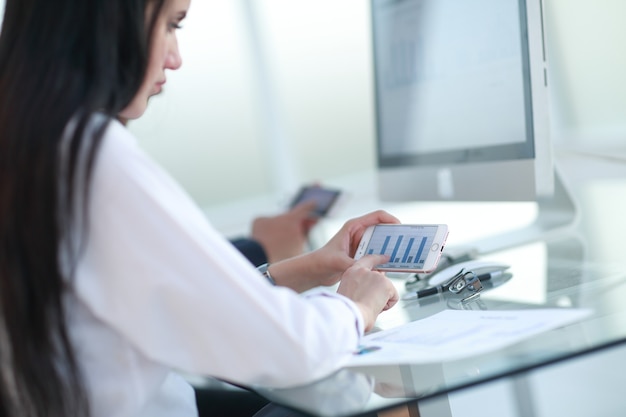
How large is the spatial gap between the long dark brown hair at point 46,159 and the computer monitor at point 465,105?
0.88 m

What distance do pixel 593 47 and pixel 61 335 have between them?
3286mm

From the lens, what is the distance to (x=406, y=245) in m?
1.30

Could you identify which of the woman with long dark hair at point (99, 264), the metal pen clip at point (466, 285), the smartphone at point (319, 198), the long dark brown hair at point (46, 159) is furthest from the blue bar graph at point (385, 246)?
the smartphone at point (319, 198)

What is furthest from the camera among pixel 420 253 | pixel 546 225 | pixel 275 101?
pixel 275 101

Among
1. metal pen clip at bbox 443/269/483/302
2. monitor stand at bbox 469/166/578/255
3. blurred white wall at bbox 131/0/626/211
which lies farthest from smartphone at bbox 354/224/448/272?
blurred white wall at bbox 131/0/626/211

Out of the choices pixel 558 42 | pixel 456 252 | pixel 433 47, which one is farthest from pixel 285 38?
pixel 456 252

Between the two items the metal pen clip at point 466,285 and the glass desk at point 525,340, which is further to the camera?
the metal pen clip at point 466,285

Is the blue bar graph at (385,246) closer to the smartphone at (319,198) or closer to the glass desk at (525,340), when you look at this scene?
the glass desk at (525,340)

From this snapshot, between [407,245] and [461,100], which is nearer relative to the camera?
[407,245]

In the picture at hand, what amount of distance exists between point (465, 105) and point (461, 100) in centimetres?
2

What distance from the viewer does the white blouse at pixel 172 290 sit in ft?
2.79

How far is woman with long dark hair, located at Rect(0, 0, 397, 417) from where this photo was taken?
85 cm

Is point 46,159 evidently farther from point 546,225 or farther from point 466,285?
point 546,225

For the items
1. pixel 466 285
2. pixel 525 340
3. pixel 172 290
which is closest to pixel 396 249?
pixel 466 285
